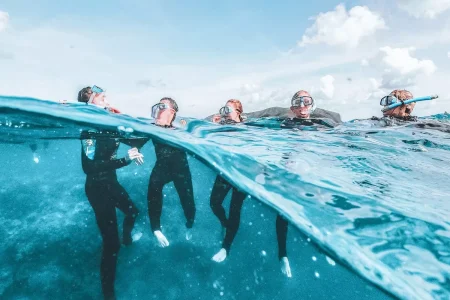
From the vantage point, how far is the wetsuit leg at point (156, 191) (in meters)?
6.98

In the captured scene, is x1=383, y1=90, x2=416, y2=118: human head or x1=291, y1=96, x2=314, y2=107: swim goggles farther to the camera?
x1=383, y1=90, x2=416, y2=118: human head

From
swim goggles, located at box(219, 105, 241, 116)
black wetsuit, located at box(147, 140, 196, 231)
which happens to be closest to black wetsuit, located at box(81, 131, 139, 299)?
black wetsuit, located at box(147, 140, 196, 231)

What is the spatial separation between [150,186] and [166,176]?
0.61 m

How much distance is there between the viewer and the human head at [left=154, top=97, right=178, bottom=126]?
7223 millimetres

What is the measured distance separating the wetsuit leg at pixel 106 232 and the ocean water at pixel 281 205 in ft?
7.72

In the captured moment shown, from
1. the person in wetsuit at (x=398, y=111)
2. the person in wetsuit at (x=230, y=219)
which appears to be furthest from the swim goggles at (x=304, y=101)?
the person in wetsuit at (x=398, y=111)

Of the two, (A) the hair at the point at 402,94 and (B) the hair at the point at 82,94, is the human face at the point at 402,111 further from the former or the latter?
(B) the hair at the point at 82,94

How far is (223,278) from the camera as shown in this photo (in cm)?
2280

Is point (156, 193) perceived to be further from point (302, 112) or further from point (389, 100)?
point (389, 100)

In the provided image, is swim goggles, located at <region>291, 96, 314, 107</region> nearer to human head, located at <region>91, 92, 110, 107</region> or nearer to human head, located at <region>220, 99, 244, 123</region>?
human head, located at <region>220, 99, 244, 123</region>

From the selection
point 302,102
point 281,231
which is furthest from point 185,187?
point 302,102

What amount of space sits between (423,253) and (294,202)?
2.75 metres

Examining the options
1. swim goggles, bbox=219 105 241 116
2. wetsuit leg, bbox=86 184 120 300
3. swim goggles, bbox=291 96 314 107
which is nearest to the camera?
wetsuit leg, bbox=86 184 120 300

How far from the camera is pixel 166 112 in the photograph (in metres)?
7.51
